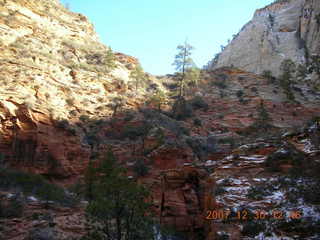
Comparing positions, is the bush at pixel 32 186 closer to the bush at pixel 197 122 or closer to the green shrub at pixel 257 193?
the green shrub at pixel 257 193

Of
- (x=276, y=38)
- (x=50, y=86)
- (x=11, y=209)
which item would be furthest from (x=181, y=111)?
(x=276, y=38)

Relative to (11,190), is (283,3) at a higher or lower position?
higher

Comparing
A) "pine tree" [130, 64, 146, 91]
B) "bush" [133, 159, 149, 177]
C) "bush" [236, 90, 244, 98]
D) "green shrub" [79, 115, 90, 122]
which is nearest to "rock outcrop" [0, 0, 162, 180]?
"green shrub" [79, 115, 90, 122]

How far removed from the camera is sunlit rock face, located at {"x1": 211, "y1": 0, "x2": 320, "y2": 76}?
5691cm

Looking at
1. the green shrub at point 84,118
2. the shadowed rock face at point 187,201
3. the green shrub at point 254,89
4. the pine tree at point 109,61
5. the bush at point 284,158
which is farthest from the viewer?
the green shrub at point 254,89

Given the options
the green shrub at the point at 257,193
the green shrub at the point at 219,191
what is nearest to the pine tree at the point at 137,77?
the green shrub at the point at 219,191

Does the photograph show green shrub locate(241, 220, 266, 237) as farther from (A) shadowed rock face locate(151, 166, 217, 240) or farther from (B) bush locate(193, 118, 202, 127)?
(B) bush locate(193, 118, 202, 127)

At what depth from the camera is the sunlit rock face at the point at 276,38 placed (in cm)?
5691

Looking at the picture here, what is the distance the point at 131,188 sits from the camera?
9.81 metres

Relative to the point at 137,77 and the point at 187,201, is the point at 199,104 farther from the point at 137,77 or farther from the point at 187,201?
the point at 187,201

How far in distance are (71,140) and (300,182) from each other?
52.4ft

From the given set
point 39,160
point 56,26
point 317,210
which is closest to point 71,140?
point 39,160

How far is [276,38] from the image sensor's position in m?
62.6

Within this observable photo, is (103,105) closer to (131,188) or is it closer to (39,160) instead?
(39,160)
